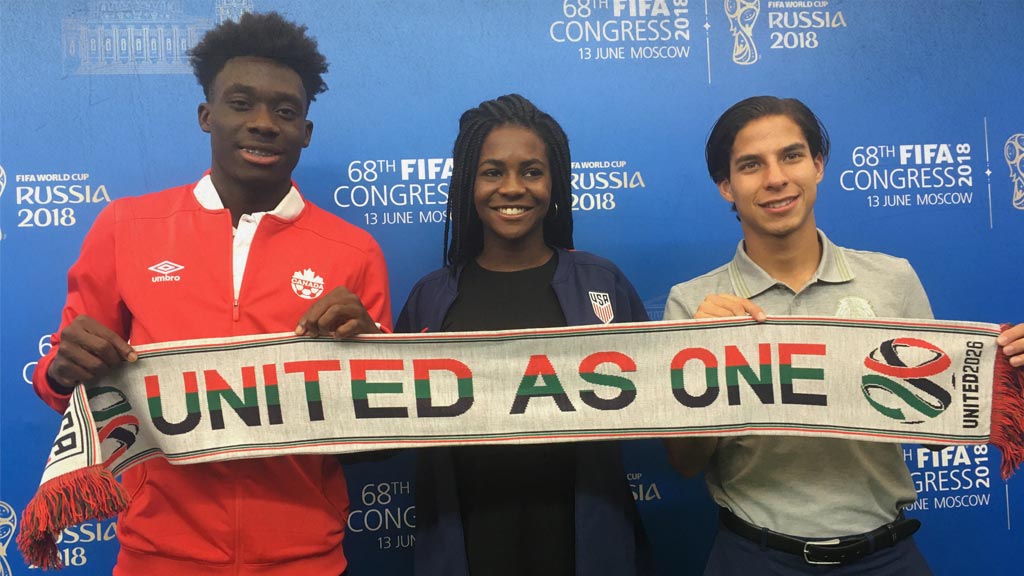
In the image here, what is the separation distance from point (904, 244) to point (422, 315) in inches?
63.5

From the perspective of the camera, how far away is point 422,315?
5.38 ft

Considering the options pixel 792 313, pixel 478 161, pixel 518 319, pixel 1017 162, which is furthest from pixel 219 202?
pixel 1017 162

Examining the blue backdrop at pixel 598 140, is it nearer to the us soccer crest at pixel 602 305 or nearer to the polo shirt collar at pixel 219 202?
the polo shirt collar at pixel 219 202

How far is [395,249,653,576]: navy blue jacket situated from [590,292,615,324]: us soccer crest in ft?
0.03

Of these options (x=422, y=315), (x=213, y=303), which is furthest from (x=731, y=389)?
(x=213, y=303)

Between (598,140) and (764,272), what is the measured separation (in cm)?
85

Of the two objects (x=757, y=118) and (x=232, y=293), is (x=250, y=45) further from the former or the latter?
(x=757, y=118)

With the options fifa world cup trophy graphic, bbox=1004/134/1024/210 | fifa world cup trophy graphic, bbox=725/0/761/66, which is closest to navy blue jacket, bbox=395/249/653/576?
fifa world cup trophy graphic, bbox=725/0/761/66

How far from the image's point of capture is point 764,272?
155 cm

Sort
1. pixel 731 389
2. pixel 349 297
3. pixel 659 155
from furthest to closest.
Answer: pixel 659 155, pixel 731 389, pixel 349 297

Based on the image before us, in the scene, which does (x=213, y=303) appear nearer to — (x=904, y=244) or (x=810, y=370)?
(x=810, y=370)

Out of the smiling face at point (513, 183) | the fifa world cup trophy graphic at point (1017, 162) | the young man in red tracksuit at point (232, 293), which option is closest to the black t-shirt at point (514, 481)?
the smiling face at point (513, 183)

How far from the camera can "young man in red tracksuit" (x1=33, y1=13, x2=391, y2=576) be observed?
1452mm

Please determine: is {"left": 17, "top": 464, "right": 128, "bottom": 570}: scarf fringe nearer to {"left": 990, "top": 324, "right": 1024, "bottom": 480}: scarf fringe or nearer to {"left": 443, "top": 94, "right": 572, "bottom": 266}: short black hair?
{"left": 443, "top": 94, "right": 572, "bottom": 266}: short black hair
